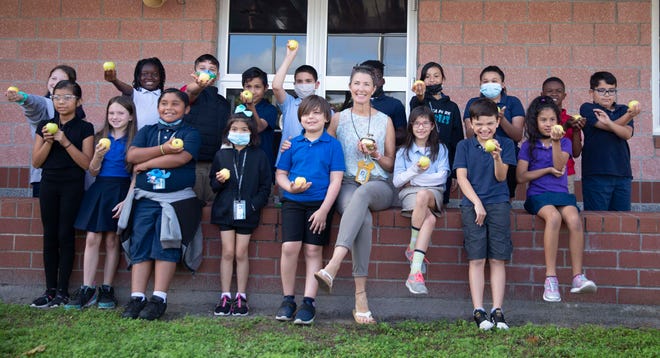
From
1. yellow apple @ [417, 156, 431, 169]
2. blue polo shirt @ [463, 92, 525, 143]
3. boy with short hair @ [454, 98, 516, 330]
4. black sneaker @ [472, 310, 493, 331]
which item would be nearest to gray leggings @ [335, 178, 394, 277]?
yellow apple @ [417, 156, 431, 169]

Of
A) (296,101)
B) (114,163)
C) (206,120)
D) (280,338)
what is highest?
(296,101)

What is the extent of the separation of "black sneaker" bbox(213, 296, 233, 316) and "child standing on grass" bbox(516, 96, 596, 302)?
2.46 metres

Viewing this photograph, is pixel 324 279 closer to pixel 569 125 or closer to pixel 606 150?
pixel 569 125

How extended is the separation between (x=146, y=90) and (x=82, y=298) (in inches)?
75.0

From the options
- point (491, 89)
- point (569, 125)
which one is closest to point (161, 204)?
point (491, 89)

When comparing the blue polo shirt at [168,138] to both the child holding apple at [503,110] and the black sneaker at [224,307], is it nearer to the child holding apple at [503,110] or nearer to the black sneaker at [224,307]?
the black sneaker at [224,307]

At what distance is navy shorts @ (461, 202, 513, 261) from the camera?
4773 mm

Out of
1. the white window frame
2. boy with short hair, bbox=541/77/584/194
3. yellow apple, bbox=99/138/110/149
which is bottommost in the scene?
yellow apple, bbox=99/138/110/149

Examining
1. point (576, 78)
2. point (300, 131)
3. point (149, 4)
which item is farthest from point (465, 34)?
point (149, 4)

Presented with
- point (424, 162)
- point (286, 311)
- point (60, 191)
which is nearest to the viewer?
point (286, 311)

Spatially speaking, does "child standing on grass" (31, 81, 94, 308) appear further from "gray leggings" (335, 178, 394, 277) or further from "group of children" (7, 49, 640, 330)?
"gray leggings" (335, 178, 394, 277)

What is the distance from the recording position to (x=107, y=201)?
518cm

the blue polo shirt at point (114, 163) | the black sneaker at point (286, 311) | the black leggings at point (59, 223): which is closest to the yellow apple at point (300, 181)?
the black sneaker at point (286, 311)

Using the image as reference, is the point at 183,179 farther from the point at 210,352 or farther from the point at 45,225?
the point at 210,352
